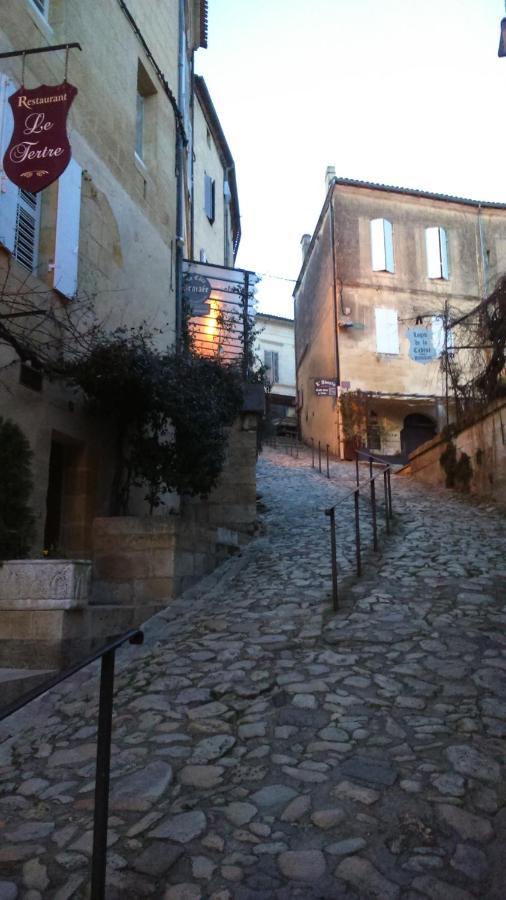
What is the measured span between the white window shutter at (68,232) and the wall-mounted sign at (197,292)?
14.5 ft

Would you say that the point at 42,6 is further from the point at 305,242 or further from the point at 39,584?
the point at 305,242

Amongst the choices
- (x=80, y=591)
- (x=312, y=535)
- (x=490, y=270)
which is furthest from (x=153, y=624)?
(x=490, y=270)

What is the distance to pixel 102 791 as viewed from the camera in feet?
8.10

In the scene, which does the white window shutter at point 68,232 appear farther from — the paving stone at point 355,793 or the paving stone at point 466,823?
the paving stone at point 466,823

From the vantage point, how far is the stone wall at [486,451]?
12.4 m

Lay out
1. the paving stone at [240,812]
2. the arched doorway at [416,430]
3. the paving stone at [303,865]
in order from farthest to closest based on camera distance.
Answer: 1. the arched doorway at [416,430]
2. the paving stone at [240,812]
3. the paving stone at [303,865]

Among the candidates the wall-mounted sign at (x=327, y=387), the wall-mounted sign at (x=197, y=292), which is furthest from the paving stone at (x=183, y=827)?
the wall-mounted sign at (x=327, y=387)

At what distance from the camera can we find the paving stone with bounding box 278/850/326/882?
256 centimetres

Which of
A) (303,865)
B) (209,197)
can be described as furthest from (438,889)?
(209,197)

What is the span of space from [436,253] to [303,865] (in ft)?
82.4

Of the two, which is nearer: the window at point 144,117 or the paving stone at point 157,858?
the paving stone at point 157,858

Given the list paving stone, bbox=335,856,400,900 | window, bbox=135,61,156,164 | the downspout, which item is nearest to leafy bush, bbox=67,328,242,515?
window, bbox=135,61,156,164

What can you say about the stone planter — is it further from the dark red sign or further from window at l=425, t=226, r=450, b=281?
window at l=425, t=226, r=450, b=281

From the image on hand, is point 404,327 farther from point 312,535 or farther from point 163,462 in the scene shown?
point 163,462
